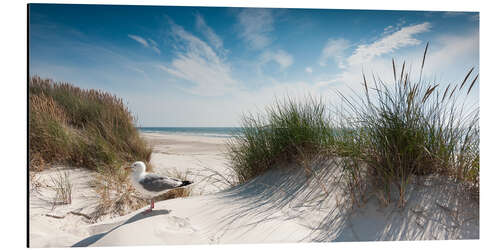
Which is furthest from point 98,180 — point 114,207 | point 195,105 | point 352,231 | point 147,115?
point 352,231

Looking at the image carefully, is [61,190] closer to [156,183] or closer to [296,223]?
[156,183]

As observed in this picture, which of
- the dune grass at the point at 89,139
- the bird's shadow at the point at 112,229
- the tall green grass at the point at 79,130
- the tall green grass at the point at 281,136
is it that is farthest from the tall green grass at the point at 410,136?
the tall green grass at the point at 79,130

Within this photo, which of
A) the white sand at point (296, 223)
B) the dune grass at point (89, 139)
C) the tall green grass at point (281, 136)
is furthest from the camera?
the dune grass at point (89, 139)

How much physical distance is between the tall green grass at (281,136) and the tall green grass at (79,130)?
1.68 meters

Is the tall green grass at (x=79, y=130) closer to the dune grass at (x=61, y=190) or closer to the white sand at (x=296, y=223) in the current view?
the dune grass at (x=61, y=190)

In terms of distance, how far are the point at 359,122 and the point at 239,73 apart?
140 cm

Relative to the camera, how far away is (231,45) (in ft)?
8.89

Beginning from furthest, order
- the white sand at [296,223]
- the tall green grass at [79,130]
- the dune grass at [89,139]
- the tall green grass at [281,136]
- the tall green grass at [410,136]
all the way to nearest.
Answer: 1. the tall green grass at [79,130]
2. the dune grass at [89,139]
3. the tall green grass at [281,136]
4. the tall green grass at [410,136]
5. the white sand at [296,223]

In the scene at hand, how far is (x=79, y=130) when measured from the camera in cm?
362

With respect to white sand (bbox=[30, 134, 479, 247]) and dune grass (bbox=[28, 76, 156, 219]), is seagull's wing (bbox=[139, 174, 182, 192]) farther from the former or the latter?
dune grass (bbox=[28, 76, 156, 219])

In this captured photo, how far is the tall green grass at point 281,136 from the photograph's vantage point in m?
2.44

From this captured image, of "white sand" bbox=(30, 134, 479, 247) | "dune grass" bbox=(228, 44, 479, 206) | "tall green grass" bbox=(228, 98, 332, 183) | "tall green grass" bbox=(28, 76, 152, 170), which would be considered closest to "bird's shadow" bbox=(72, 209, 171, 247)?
"white sand" bbox=(30, 134, 479, 247)

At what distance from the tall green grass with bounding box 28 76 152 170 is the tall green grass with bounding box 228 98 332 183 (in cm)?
168

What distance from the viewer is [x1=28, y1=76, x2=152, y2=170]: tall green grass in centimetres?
299
